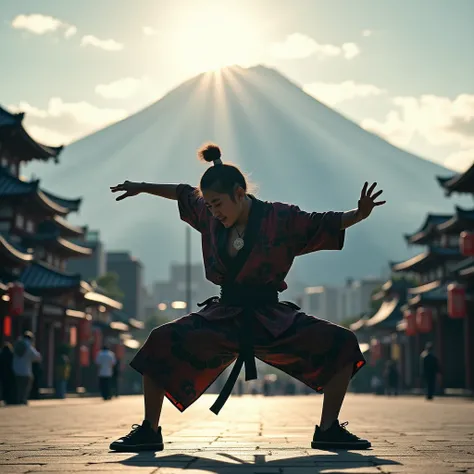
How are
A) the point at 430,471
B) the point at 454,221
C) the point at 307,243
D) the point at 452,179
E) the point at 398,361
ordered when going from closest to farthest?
1. the point at 430,471
2. the point at 307,243
3. the point at 452,179
4. the point at 454,221
5. the point at 398,361

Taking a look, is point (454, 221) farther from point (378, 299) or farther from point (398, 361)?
point (378, 299)

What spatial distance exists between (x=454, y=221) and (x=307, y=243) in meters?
33.6

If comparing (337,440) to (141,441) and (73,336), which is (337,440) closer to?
(141,441)

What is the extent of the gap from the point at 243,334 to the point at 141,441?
843mm

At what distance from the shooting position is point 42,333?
121 feet

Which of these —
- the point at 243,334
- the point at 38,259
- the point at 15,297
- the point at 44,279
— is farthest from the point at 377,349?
the point at 243,334

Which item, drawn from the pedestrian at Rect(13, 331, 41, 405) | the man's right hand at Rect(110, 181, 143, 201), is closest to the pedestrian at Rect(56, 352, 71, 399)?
the pedestrian at Rect(13, 331, 41, 405)

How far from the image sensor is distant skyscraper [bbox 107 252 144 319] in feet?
300

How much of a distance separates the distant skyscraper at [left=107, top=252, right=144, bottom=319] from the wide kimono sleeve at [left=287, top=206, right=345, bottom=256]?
85.9 m

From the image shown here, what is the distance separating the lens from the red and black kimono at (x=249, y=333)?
571 cm

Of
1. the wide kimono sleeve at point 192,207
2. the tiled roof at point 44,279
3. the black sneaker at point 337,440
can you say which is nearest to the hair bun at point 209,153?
the wide kimono sleeve at point 192,207

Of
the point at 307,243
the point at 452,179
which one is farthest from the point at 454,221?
the point at 307,243

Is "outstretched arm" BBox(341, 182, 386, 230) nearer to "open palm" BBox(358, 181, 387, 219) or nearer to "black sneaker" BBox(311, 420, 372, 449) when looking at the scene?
"open palm" BBox(358, 181, 387, 219)

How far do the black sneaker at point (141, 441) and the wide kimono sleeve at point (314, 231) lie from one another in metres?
1.37
